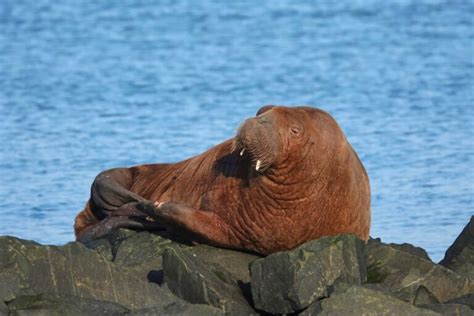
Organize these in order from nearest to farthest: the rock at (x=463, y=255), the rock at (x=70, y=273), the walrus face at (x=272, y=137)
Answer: the rock at (x=70, y=273) < the walrus face at (x=272, y=137) < the rock at (x=463, y=255)

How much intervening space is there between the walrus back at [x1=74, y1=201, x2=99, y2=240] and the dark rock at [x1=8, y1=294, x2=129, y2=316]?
2481 millimetres

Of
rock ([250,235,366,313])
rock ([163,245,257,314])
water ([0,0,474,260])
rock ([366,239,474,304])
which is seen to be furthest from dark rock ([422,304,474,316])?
water ([0,0,474,260])

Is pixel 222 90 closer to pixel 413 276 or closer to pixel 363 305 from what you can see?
pixel 413 276

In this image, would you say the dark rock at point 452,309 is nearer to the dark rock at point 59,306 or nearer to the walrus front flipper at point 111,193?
the dark rock at point 59,306

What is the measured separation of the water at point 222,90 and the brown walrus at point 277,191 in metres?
2.32

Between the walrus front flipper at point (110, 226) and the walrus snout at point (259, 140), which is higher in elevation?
the walrus snout at point (259, 140)

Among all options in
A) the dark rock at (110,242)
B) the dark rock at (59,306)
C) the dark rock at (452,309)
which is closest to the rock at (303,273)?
the dark rock at (452,309)

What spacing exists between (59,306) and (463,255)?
2.97m

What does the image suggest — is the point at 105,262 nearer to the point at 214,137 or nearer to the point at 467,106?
the point at 214,137

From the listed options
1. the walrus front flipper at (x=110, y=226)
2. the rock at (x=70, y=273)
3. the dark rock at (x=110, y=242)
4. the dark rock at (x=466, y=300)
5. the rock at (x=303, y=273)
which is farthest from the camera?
the walrus front flipper at (x=110, y=226)

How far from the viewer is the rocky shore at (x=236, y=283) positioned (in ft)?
27.8

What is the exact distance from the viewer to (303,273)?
8.58 m

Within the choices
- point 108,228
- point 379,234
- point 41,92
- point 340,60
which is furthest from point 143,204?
point 340,60

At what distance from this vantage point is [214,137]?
1664 cm
